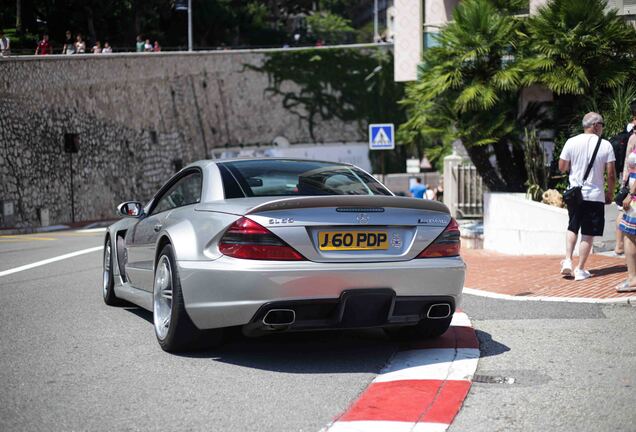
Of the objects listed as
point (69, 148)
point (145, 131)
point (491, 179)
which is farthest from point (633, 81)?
point (145, 131)

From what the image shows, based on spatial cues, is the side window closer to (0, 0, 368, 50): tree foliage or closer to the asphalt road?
the asphalt road

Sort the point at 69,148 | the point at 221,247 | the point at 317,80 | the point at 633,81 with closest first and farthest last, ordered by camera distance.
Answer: the point at 221,247
the point at 633,81
the point at 69,148
the point at 317,80

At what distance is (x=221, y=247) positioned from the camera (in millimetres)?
5449

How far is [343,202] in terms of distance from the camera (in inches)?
217

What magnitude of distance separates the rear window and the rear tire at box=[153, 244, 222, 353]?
675 mm

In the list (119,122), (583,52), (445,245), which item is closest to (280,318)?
(445,245)

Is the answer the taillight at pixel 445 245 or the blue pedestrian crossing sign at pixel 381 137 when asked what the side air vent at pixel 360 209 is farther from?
the blue pedestrian crossing sign at pixel 381 137

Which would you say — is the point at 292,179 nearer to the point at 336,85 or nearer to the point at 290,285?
the point at 290,285

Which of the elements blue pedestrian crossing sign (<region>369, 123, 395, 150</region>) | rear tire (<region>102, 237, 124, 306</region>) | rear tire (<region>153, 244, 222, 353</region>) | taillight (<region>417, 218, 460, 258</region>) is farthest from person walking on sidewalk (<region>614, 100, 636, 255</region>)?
blue pedestrian crossing sign (<region>369, 123, 395, 150</region>)

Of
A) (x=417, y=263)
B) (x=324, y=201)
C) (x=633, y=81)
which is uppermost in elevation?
(x=633, y=81)

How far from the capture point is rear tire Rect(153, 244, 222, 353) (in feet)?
18.7

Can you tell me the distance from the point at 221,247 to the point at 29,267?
8.26 meters

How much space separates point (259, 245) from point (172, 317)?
87 centimetres

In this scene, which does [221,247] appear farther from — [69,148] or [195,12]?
[195,12]
